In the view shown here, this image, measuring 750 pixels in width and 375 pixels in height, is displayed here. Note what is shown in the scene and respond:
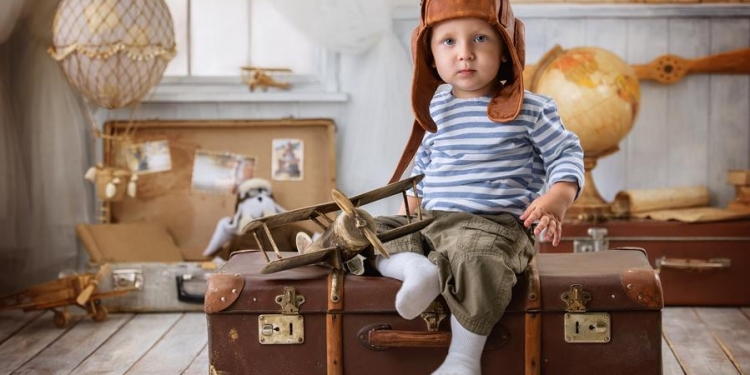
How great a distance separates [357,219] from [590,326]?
58 cm

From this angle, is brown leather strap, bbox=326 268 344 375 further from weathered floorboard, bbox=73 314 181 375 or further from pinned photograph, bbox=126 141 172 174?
pinned photograph, bbox=126 141 172 174

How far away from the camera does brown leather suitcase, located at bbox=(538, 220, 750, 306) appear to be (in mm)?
3549

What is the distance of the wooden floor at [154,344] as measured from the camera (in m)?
2.84

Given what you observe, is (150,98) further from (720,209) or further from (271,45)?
(720,209)

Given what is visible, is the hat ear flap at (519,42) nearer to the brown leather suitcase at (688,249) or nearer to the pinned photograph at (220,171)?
the brown leather suitcase at (688,249)

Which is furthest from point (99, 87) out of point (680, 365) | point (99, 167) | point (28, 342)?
point (680, 365)

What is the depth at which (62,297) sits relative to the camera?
3.38 metres

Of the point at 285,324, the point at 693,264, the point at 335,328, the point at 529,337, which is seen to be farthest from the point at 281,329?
the point at 693,264

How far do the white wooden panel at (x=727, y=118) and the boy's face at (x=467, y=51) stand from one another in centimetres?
202

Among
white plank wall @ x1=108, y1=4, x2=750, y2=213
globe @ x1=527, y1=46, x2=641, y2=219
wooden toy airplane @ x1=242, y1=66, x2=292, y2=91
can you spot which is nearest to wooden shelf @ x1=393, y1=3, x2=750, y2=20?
white plank wall @ x1=108, y1=4, x2=750, y2=213

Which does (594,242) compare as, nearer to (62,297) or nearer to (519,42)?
(519,42)

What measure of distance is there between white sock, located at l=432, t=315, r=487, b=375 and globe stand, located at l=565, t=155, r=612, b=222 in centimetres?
160

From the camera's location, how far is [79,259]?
13.5 ft

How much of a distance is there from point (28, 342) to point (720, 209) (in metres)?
2.54
